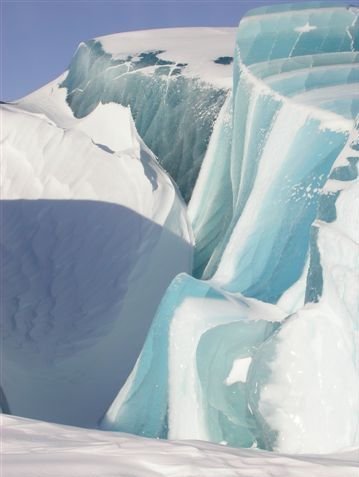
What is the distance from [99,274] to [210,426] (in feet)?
5.95

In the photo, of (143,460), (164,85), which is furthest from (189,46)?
(143,460)

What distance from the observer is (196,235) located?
4.23 metres

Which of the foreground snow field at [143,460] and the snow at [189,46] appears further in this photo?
the snow at [189,46]

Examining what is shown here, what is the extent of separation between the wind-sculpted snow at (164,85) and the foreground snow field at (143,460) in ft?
9.64

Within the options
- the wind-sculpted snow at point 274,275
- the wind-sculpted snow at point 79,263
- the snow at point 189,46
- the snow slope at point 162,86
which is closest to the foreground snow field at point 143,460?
the wind-sculpted snow at point 274,275

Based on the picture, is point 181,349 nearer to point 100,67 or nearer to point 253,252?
point 253,252

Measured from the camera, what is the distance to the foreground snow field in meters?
1.30

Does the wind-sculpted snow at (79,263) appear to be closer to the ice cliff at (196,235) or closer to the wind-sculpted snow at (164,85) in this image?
the ice cliff at (196,235)

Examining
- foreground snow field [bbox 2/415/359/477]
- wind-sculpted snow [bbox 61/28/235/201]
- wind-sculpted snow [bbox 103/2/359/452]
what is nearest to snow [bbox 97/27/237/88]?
wind-sculpted snow [bbox 61/28/235/201]

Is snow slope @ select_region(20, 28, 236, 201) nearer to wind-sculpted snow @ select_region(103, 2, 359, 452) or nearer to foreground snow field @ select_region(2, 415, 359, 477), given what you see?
wind-sculpted snow @ select_region(103, 2, 359, 452)

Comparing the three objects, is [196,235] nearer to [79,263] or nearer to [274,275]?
[79,263]

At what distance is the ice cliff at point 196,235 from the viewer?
228cm

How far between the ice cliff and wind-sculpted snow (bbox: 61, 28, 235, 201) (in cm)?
2

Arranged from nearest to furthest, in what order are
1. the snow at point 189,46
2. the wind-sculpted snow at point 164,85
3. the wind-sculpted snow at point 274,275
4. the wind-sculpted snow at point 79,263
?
the wind-sculpted snow at point 274,275 → the wind-sculpted snow at point 79,263 → the wind-sculpted snow at point 164,85 → the snow at point 189,46
